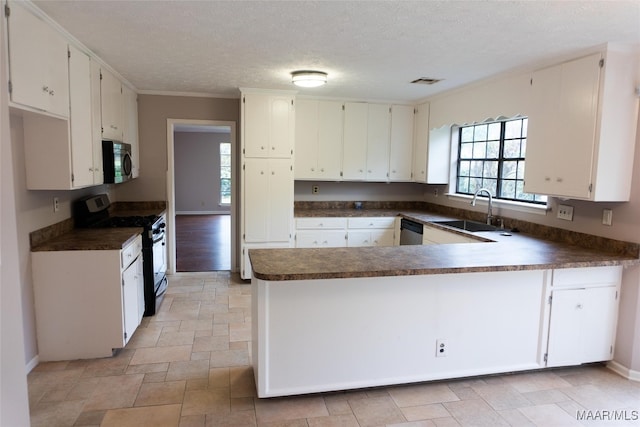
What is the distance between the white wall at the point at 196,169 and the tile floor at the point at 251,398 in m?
8.51

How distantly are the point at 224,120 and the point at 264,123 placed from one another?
72cm

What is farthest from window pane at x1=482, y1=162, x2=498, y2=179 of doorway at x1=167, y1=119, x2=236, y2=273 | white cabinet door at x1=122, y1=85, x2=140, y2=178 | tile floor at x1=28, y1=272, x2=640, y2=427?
doorway at x1=167, y1=119, x2=236, y2=273

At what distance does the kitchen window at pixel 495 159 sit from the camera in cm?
403

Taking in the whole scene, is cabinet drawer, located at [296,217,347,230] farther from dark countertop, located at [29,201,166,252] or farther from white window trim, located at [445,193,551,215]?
dark countertop, located at [29,201,166,252]

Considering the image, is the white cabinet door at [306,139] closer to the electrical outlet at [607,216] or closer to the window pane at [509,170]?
the window pane at [509,170]

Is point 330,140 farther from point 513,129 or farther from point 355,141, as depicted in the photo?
point 513,129

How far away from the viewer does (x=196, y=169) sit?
11273 mm

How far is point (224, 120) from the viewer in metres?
5.19

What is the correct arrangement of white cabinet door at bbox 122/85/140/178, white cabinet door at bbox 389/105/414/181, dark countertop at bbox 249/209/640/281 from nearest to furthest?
dark countertop at bbox 249/209/640/281
white cabinet door at bbox 122/85/140/178
white cabinet door at bbox 389/105/414/181

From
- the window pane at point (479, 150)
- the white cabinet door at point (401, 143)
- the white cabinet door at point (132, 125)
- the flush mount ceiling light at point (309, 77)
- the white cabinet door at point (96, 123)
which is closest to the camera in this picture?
the white cabinet door at point (96, 123)

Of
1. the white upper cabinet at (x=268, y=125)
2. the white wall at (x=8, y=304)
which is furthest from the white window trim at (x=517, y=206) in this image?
the white wall at (x=8, y=304)

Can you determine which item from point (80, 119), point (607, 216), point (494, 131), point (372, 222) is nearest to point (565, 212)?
point (607, 216)

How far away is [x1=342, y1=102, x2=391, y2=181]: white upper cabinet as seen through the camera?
Result: 17.4 feet

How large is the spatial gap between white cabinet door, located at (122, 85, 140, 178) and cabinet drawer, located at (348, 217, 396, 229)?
2670 millimetres
